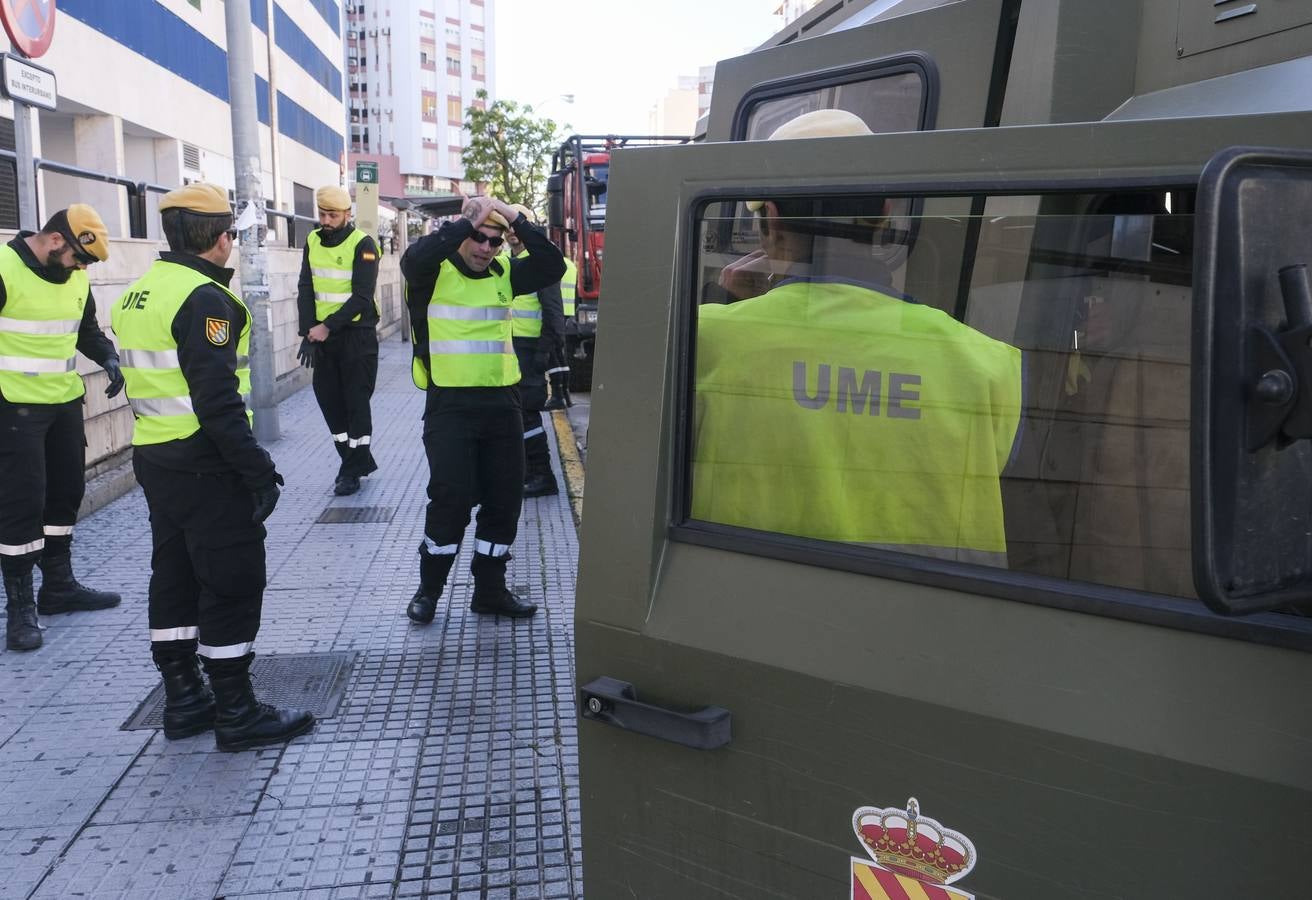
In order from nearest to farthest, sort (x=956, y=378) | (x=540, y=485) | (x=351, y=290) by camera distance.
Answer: (x=956, y=378), (x=351, y=290), (x=540, y=485)

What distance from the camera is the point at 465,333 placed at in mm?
4922

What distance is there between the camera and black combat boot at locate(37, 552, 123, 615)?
5027 mm

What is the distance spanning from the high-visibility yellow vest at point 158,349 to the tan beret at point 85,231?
1318 millimetres

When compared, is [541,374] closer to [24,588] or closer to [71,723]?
[24,588]

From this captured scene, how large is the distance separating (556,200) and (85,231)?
331 inches

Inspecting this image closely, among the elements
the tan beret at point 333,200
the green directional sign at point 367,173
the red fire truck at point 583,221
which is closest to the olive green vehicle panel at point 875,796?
the tan beret at point 333,200

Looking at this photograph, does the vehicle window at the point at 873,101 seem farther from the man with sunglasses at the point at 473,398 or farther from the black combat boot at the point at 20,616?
the black combat boot at the point at 20,616

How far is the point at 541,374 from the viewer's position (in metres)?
7.41

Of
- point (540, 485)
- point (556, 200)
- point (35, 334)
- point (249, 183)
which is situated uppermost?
point (556, 200)

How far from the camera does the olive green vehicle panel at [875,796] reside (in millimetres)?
1220

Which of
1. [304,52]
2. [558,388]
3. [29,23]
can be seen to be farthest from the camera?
[304,52]

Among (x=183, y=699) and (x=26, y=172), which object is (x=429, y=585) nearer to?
(x=183, y=699)

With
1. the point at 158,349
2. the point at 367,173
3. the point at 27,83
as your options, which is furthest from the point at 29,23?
the point at 367,173

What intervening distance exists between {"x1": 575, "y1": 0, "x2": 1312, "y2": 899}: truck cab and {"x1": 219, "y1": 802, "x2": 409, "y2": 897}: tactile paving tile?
1.49m
